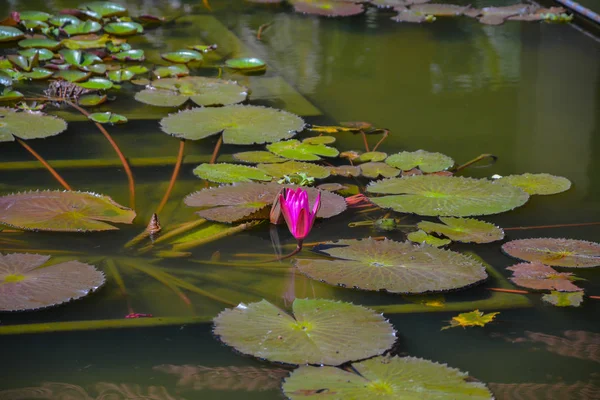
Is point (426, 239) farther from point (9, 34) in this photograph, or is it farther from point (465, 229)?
point (9, 34)

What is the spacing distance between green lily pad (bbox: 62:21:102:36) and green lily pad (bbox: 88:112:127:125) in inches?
50.4

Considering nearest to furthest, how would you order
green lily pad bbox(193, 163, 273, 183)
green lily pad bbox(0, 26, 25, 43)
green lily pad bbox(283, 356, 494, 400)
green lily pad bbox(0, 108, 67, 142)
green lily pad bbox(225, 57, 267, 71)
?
green lily pad bbox(283, 356, 494, 400) < green lily pad bbox(193, 163, 273, 183) < green lily pad bbox(0, 108, 67, 142) < green lily pad bbox(225, 57, 267, 71) < green lily pad bbox(0, 26, 25, 43)

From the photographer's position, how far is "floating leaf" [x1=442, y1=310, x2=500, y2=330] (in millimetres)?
1514

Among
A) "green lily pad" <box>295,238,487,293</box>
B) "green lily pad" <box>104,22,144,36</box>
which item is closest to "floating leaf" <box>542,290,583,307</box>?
"green lily pad" <box>295,238,487,293</box>

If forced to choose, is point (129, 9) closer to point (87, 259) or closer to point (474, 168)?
point (474, 168)

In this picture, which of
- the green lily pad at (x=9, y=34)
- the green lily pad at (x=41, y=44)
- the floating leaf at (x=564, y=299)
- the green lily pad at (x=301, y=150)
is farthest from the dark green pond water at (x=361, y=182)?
the green lily pad at (x=9, y=34)

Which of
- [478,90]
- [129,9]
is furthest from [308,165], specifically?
[129,9]

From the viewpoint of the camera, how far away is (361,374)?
128cm

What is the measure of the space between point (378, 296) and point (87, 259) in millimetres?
650

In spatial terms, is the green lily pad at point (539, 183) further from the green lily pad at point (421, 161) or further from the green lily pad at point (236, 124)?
the green lily pad at point (236, 124)

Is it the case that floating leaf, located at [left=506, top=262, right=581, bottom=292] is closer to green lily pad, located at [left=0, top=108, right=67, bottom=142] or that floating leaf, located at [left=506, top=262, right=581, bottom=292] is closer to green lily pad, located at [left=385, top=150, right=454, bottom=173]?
green lily pad, located at [left=385, top=150, right=454, bottom=173]

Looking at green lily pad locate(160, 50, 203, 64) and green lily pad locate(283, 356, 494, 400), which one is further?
green lily pad locate(160, 50, 203, 64)

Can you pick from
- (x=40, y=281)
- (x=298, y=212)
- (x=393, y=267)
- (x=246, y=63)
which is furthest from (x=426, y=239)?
(x=246, y=63)

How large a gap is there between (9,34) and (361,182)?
85.1 inches
